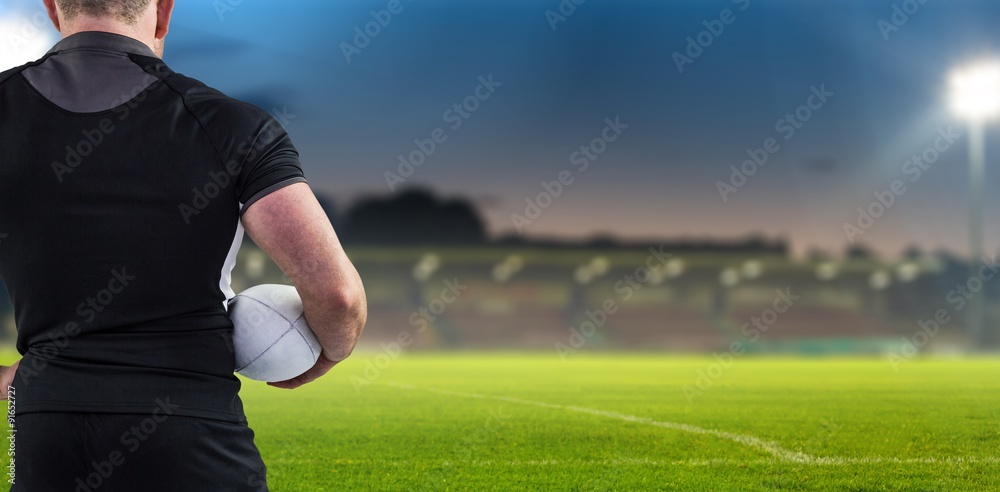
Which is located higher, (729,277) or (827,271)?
(827,271)

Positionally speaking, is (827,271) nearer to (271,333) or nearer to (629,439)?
(629,439)

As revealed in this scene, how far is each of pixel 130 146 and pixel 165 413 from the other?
1.56ft

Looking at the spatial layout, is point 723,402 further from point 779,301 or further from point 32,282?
point 779,301

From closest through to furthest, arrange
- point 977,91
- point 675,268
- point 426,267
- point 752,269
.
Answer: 1. point 977,91
2. point 752,269
3. point 675,268
4. point 426,267

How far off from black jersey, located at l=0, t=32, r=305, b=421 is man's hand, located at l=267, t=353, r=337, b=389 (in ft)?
0.95

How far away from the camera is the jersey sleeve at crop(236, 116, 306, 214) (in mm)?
1445

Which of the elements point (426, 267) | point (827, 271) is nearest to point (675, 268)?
point (827, 271)

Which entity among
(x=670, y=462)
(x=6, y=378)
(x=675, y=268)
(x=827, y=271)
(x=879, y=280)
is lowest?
(x=675, y=268)

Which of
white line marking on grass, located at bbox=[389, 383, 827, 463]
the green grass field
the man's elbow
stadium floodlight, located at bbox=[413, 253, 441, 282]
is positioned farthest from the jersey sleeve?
stadium floodlight, located at bbox=[413, 253, 441, 282]

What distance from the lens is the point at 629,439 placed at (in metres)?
6.67

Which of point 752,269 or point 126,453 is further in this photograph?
point 752,269

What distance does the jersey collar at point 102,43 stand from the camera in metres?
1.56

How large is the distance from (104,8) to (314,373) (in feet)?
2.82

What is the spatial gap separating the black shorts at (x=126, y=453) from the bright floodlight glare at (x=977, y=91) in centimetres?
2872
